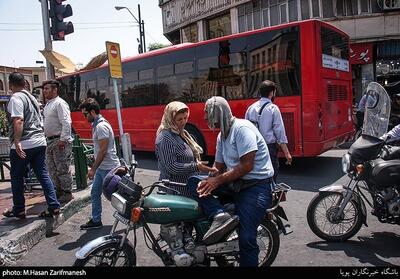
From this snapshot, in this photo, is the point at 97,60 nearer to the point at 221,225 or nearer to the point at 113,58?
the point at 113,58

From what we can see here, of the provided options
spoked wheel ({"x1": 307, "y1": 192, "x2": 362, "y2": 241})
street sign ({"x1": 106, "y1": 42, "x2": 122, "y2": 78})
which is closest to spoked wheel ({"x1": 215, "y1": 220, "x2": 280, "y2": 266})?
spoked wheel ({"x1": 307, "y1": 192, "x2": 362, "y2": 241})

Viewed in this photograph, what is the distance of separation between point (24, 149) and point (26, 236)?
3.67 feet

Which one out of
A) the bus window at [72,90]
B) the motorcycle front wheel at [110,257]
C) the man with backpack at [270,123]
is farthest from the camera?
the bus window at [72,90]

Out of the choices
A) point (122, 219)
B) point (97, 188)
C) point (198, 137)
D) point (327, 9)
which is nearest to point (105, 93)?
point (198, 137)

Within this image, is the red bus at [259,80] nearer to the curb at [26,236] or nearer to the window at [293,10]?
the curb at [26,236]

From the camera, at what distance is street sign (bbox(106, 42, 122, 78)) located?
7512mm

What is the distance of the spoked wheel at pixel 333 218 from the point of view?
14.4 ft

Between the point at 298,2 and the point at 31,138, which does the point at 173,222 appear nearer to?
the point at 31,138

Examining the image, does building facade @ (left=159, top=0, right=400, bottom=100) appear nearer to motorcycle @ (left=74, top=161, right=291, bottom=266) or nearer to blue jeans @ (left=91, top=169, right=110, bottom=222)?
blue jeans @ (left=91, top=169, right=110, bottom=222)

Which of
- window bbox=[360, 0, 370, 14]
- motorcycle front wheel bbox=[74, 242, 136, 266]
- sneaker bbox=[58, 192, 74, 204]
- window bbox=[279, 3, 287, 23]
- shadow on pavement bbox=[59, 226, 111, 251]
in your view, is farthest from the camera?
window bbox=[279, 3, 287, 23]

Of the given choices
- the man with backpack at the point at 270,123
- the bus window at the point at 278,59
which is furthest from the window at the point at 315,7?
the man with backpack at the point at 270,123

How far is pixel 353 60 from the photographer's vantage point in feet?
62.1

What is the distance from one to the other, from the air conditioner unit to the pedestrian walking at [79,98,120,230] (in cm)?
1723

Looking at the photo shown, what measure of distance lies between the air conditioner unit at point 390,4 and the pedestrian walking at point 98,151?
56.5 ft
